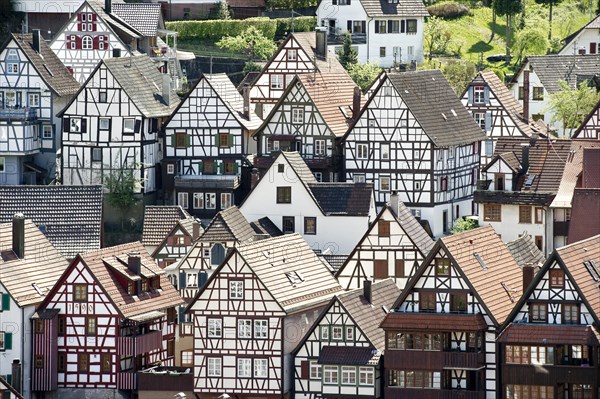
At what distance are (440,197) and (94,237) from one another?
17415 mm

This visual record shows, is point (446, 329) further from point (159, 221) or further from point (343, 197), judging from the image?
point (159, 221)

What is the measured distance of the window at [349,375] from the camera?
388 feet

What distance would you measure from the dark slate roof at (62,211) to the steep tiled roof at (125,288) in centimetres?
739

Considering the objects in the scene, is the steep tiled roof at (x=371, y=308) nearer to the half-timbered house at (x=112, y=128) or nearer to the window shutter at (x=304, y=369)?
the window shutter at (x=304, y=369)

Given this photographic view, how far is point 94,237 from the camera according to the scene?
5330 inches

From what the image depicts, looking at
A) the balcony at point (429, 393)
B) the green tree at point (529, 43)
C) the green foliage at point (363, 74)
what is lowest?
the balcony at point (429, 393)

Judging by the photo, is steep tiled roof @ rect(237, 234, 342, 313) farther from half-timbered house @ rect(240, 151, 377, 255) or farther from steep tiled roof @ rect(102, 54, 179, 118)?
steep tiled roof @ rect(102, 54, 179, 118)

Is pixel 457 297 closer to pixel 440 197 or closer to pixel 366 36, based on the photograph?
pixel 440 197

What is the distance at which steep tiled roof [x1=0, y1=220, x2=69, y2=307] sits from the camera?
124 metres

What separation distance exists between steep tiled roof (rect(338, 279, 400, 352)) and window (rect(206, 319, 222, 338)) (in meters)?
5.21

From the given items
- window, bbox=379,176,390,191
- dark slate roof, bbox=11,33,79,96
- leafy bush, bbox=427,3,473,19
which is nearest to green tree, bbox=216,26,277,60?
dark slate roof, bbox=11,33,79,96

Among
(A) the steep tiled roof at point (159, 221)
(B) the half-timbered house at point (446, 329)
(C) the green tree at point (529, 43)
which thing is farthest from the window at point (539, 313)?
A: (C) the green tree at point (529, 43)

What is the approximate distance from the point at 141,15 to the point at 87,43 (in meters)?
5.61

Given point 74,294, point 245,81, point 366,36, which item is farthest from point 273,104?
point 74,294
